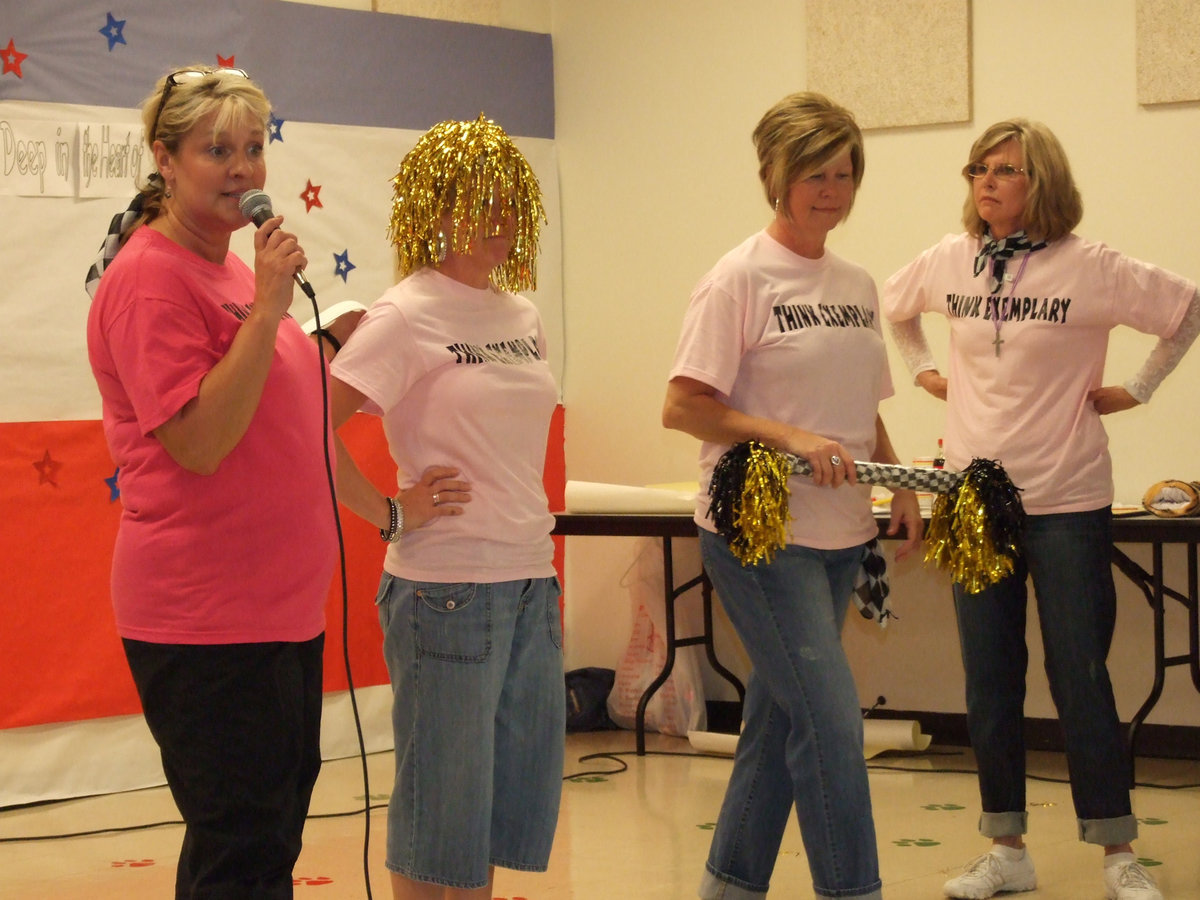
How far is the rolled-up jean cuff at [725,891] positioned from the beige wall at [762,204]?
244 centimetres

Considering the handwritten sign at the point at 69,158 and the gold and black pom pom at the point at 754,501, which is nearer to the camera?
the gold and black pom pom at the point at 754,501

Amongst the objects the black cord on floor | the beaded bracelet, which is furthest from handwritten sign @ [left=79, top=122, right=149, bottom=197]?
the beaded bracelet

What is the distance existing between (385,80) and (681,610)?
7.07 ft

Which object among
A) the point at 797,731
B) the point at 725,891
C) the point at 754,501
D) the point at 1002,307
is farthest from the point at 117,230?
the point at 1002,307

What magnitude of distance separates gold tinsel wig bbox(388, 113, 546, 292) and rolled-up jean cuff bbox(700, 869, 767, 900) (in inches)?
46.8

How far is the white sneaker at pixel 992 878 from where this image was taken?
3318mm

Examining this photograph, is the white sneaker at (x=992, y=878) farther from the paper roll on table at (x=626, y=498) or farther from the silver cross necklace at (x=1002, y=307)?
the paper roll on table at (x=626, y=498)

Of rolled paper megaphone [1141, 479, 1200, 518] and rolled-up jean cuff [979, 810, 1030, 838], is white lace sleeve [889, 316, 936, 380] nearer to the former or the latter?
rolled paper megaphone [1141, 479, 1200, 518]

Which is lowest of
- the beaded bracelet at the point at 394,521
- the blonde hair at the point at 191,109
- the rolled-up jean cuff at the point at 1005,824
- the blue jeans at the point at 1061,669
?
the rolled-up jean cuff at the point at 1005,824

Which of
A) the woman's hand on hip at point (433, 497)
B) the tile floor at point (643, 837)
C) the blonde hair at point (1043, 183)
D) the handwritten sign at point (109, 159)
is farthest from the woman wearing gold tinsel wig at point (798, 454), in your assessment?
the handwritten sign at point (109, 159)

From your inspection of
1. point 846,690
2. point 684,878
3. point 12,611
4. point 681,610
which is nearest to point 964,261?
point 846,690

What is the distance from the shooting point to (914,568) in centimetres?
524

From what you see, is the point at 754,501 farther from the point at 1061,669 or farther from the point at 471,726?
the point at 1061,669

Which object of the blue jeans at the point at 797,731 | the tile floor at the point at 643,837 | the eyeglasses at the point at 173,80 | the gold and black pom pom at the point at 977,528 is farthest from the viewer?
the tile floor at the point at 643,837
